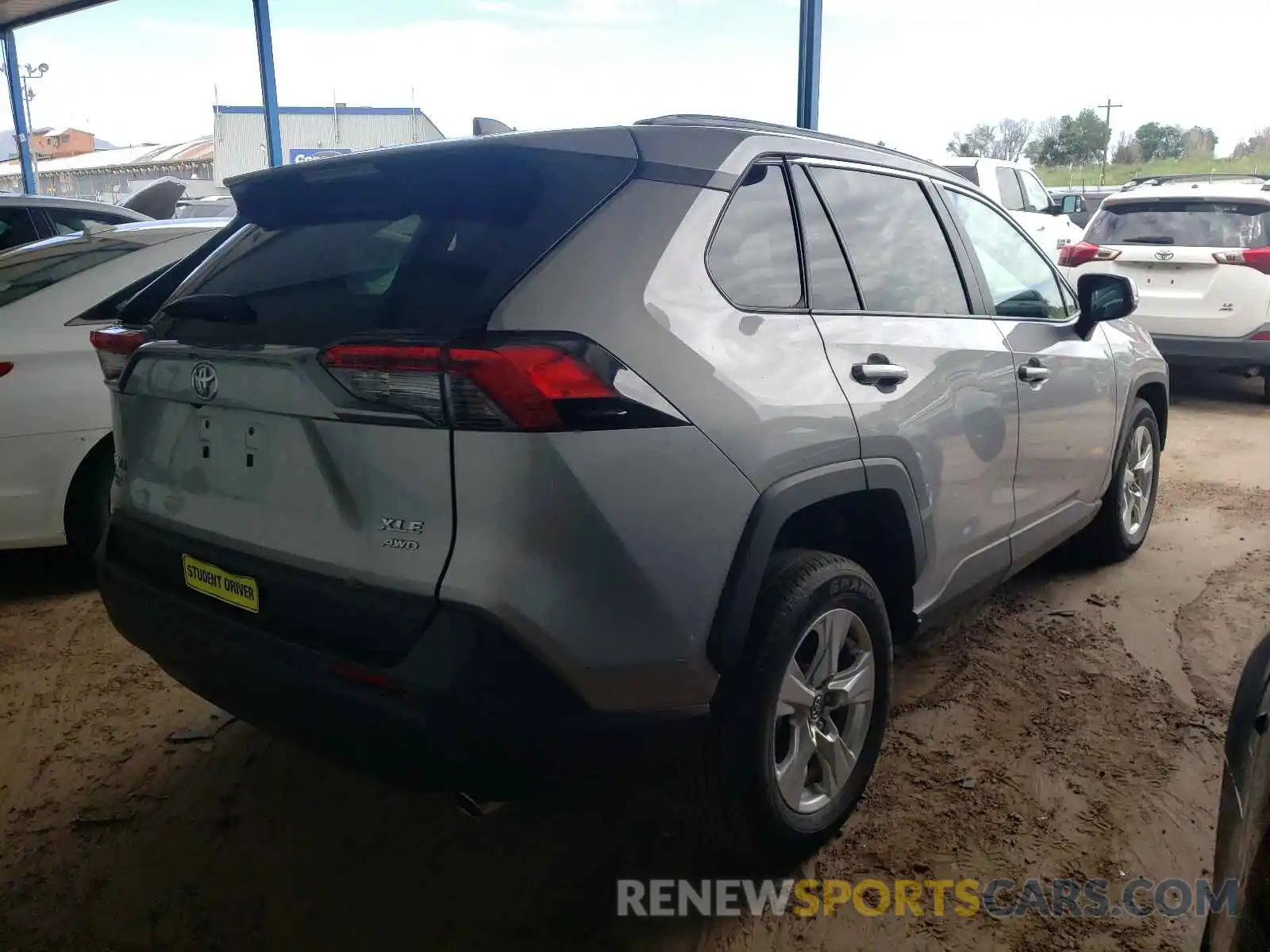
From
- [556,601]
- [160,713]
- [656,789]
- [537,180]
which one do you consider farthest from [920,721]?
[160,713]

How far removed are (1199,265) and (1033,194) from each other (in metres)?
6.73

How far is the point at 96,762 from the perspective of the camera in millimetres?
3010

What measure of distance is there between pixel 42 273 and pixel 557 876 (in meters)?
3.48

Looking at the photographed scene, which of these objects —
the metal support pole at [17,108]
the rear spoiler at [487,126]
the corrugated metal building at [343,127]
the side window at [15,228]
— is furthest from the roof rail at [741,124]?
the corrugated metal building at [343,127]

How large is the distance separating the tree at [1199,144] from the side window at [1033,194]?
33.2 meters

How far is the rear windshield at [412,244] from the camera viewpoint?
190 centimetres

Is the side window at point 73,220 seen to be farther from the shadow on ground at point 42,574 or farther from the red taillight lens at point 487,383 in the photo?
the red taillight lens at point 487,383

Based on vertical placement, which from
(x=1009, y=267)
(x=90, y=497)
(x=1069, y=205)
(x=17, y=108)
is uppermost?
(x=17, y=108)

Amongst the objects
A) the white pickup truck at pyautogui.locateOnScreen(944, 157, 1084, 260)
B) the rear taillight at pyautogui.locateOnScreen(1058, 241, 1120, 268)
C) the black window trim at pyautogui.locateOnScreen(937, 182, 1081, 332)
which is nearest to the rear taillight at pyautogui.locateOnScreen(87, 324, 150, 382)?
the black window trim at pyautogui.locateOnScreen(937, 182, 1081, 332)

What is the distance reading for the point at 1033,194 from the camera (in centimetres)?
1401

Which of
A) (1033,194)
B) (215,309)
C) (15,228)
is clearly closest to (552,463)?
(215,309)

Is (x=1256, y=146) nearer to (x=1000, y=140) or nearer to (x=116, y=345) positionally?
(x=1000, y=140)

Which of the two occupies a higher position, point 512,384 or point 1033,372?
point 512,384

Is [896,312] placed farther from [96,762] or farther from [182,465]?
[96,762]
